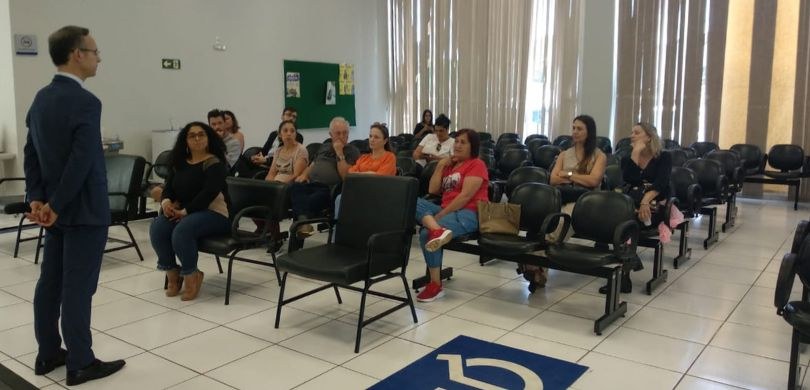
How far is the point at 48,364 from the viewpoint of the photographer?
2.92 m

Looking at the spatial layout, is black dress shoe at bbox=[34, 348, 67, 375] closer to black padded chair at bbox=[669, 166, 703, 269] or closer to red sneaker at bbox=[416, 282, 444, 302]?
red sneaker at bbox=[416, 282, 444, 302]

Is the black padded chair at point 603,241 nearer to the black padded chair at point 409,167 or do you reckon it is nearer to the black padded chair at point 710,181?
the black padded chair at point 409,167

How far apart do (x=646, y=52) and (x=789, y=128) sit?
221 centimetres

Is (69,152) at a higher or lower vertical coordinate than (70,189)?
higher

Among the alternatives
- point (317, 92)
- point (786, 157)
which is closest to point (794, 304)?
point (786, 157)

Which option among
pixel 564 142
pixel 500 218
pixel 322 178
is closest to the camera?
pixel 500 218

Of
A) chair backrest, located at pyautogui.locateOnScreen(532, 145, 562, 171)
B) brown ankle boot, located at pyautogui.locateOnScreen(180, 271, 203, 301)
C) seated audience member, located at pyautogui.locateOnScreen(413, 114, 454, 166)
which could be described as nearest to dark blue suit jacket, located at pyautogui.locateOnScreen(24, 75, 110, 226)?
brown ankle boot, located at pyautogui.locateOnScreen(180, 271, 203, 301)

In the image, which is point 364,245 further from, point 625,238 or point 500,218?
point 625,238

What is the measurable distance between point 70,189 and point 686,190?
187 inches

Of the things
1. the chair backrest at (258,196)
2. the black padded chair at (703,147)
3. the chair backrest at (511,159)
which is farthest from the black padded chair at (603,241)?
the black padded chair at (703,147)

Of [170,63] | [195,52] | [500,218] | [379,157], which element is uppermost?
[195,52]

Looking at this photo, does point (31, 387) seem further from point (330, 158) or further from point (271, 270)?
point (330, 158)

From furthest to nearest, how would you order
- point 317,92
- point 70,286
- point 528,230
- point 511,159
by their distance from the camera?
point 317,92, point 511,159, point 528,230, point 70,286

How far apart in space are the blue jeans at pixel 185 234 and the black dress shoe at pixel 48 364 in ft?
3.58
